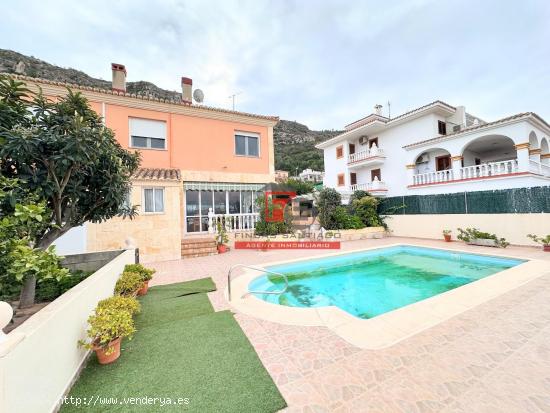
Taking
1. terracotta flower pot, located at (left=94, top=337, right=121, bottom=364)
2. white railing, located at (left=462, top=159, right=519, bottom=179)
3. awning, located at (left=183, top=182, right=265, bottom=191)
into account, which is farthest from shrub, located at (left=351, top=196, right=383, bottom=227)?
terracotta flower pot, located at (left=94, top=337, right=121, bottom=364)

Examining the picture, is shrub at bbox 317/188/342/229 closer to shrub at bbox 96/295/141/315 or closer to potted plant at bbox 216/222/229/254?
potted plant at bbox 216/222/229/254

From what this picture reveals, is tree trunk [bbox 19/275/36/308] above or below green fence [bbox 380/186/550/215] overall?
below

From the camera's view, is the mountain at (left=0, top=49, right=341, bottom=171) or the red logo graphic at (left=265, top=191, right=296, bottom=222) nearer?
the red logo graphic at (left=265, top=191, right=296, bottom=222)

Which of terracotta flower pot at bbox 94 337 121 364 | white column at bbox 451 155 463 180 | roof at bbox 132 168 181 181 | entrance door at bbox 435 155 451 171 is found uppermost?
entrance door at bbox 435 155 451 171

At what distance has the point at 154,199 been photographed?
12117 mm

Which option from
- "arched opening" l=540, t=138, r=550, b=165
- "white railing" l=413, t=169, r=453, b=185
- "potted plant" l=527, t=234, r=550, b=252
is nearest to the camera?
"potted plant" l=527, t=234, r=550, b=252

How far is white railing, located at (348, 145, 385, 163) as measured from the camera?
24.9 metres

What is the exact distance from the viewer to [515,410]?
2674 millimetres

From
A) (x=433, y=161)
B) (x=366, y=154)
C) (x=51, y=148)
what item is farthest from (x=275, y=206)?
(x=433, y=161)

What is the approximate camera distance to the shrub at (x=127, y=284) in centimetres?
584

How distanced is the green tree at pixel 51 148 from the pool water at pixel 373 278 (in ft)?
18.7

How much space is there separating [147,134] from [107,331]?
14423mm

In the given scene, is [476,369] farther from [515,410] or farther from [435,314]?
[435,314]

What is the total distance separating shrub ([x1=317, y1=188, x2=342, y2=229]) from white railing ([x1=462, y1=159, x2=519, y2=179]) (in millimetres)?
10508
